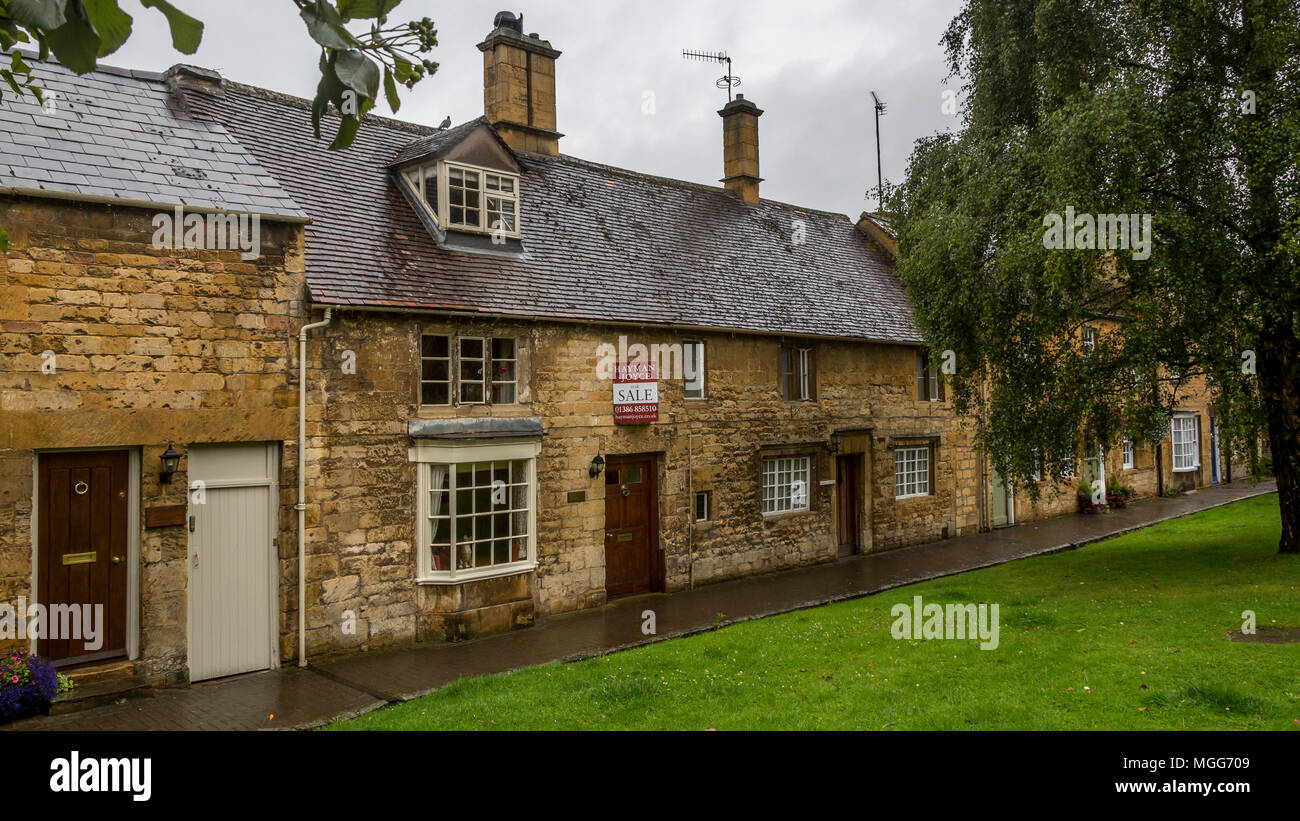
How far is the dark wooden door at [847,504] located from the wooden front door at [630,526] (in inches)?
224

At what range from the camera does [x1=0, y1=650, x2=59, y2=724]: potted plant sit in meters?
8.55

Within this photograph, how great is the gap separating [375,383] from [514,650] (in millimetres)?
4289

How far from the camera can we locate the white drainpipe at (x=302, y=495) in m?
11.0

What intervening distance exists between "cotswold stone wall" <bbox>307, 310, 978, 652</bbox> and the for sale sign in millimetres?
207

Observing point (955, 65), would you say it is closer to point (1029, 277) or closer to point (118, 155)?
point (1029, 277)

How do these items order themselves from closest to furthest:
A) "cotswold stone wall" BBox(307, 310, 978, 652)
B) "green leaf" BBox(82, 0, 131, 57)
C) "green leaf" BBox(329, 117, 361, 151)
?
"green leaf" BBox(82, 0, 131, 57)
"green leaf" BBox(329, 117, 361, 151)
"cotswold stone wall" BBox(307, 310, 978, 652)

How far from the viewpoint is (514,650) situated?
11680 millimetres

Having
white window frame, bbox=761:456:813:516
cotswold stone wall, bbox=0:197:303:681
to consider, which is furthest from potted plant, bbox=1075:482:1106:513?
cotswold stone wall, bbox=0:197:303:681

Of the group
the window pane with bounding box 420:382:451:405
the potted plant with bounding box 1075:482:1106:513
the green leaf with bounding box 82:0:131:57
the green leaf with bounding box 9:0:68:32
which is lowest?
the potted plant with bounding box 1075:482:1106:513

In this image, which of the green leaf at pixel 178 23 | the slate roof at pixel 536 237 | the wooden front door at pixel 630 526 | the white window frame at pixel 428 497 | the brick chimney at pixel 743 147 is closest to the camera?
the green leaf at pixel 178 23

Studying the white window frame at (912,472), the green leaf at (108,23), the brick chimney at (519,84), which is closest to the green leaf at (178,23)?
the green leaf at (108,23)

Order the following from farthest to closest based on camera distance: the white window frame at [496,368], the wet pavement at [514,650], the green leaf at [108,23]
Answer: the white window frame at [496,368] → the wet pavement at [514,650] → the green leaf at [108,23]

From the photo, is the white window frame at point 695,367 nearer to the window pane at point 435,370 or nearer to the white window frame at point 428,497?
the white window frame at point 428,497

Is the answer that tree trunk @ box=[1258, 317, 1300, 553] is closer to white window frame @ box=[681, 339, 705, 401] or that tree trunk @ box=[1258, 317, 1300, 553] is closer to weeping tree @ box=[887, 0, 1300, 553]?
weeping tree @ box=[887, 0, 1300, 553]
